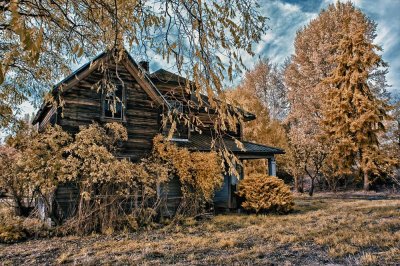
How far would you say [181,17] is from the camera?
10.2 feet

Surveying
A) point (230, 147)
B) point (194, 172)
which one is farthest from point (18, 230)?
point (230, 147)

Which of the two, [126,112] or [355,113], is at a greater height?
[355,113]

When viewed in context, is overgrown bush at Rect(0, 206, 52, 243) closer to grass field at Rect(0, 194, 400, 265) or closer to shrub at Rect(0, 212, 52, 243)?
shrub at Rect(0, 212, 52, 243)

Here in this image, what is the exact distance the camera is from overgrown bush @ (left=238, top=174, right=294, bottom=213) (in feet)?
41.8

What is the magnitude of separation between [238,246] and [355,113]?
1804 cm

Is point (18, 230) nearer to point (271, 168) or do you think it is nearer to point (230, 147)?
Result: point (230, 147)

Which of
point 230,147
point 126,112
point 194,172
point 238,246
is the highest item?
point 126,112

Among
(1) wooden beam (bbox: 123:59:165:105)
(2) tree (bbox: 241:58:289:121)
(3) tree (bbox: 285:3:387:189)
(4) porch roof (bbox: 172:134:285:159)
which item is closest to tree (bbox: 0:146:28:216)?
(1) wooden beam (bbox: 123:59:165:105)

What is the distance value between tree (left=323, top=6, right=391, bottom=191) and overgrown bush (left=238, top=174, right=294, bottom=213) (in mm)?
10058

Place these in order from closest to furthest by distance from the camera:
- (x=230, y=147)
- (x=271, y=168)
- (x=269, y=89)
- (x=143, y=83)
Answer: (x=143, y=83) < (x=230, y=147) < (x=271, y=168) < (x=269, y=89)

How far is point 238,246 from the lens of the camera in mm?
7234

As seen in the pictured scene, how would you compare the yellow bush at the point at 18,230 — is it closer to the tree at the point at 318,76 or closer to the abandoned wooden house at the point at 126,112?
the abandoned wooden house at the point at 126,112

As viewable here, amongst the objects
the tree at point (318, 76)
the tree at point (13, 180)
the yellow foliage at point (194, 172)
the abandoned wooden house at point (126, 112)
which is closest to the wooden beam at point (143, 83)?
the abandoned wooden house at point (126, 112)

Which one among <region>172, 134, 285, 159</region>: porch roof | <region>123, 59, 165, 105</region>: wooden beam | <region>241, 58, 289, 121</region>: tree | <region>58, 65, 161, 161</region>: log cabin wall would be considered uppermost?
<region>241, 58, 289, 121</region>: tree
